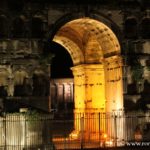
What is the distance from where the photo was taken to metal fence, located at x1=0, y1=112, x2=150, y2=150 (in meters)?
24.4

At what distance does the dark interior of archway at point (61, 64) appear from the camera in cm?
4753

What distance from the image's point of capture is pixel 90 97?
105ft

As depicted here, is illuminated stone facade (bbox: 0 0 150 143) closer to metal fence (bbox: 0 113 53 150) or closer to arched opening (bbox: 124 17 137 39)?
arched opening (bbox: 124 17 137 39)

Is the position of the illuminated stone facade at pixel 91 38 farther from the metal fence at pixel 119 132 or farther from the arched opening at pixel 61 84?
the arched opening at pixel 61 84


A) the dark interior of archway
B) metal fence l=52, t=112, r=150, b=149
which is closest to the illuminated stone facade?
metal fence l=52, t=112, r=150, b=149

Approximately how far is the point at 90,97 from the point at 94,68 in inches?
75.3

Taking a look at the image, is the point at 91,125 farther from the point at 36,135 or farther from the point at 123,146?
the point at 36,135

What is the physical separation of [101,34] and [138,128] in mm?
5974

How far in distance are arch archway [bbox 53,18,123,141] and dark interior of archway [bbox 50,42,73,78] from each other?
1360cm

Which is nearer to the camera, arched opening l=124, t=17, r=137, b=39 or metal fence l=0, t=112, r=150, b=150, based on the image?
metal fence l=0, t=112, r=150, b=150

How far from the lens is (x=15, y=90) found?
25.8m

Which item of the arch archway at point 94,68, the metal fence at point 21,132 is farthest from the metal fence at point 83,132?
the arch archway at point 94,68

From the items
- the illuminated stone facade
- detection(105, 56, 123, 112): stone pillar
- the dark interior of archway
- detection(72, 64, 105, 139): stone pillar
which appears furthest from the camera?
the dark interior of archway

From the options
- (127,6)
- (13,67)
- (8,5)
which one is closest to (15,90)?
(13,67)
